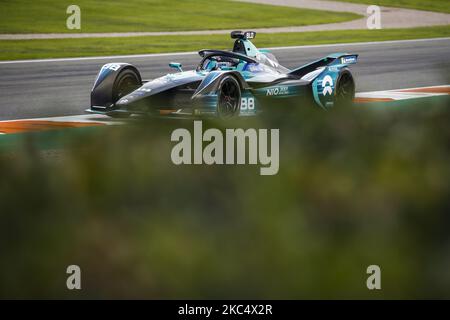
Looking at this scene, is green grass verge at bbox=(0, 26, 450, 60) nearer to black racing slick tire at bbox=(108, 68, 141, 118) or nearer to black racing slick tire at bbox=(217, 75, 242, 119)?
black racing slick tire at bbox=(108, 68, 141, 118)

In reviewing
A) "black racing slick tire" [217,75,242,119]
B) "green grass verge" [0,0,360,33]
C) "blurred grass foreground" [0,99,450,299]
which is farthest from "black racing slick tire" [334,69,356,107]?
"green grass verge" [0,0,360,33]

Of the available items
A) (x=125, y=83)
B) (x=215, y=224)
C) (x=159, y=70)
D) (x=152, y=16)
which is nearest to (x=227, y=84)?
(x=125, y=83)

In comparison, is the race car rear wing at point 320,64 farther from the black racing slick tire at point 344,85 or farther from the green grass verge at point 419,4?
the green grass verge at point 419,4

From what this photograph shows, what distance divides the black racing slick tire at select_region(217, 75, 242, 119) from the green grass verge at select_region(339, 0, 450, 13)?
2588 centimetres

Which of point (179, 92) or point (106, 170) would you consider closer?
point (106, 170)

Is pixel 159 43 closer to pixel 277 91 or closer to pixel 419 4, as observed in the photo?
pixel 277 91

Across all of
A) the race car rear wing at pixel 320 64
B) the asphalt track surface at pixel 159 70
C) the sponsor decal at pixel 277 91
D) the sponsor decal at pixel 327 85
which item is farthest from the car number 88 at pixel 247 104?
the asphalt track surface at pixel 159 70

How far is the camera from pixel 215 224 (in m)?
2.70

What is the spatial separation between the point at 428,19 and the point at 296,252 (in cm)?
3067

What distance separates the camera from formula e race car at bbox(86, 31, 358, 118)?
9.85m

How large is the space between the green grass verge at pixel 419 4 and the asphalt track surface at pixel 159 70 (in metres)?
10.5
